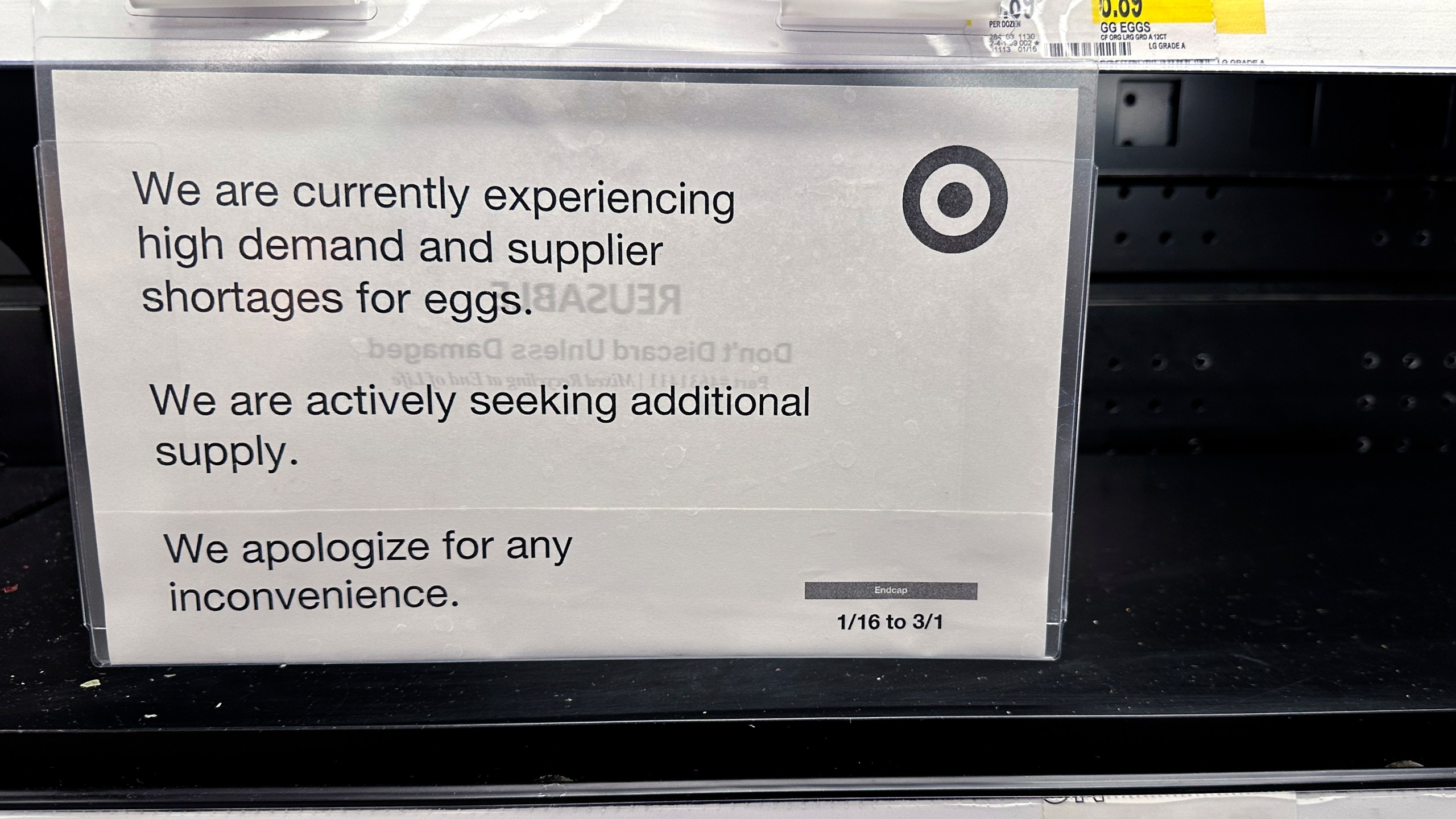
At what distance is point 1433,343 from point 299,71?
3.33 ft

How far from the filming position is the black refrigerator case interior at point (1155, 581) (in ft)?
1.53

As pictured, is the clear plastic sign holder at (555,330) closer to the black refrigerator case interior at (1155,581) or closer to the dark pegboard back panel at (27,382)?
the black refrigerator case interior at (1155,581)

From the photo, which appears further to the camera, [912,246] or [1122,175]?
[1122,175]

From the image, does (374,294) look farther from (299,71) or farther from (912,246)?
(912,246)

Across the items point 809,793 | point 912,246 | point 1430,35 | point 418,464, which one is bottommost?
point 809,793

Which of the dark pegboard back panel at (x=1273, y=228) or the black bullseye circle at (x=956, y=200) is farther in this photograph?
the dark pegboard back panel at (x=1273, y=228)

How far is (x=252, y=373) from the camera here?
497 mm

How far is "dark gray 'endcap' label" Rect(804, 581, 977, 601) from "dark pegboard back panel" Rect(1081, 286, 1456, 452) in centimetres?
43

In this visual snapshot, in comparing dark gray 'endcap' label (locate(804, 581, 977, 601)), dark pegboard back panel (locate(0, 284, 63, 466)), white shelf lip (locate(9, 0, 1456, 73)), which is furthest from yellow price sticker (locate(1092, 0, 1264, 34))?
dark pegboard back panel (locate(0, 284, 63, 466))

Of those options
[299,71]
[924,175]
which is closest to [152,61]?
[299,71]

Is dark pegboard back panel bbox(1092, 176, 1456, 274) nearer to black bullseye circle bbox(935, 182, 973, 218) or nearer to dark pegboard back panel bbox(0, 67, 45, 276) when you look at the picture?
black bullseye circle bbox(935, 182, 973, 218)

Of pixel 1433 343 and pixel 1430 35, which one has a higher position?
pixel 1430 35

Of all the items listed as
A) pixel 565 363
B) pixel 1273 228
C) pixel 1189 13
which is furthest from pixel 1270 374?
pixel 565 363

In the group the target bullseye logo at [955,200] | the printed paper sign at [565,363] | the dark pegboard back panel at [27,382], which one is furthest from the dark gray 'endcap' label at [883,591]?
the dark pegboard back panel at [27,382]
